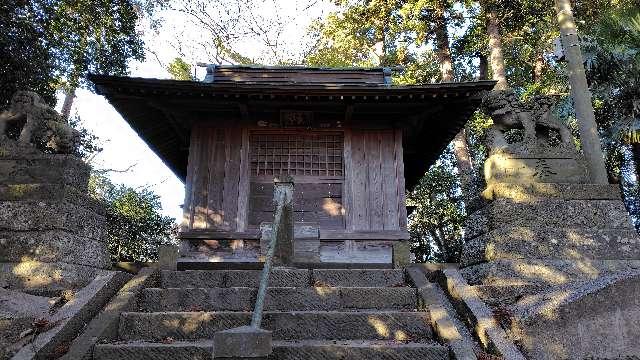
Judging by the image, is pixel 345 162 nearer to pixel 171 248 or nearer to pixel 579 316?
pixel 171 248

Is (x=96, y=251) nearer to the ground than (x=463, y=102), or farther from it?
nearer to the ground

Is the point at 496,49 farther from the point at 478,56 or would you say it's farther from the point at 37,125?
the point at 37,125

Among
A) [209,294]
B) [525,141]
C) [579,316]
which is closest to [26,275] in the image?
[209,294]

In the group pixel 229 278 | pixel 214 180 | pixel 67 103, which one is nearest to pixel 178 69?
pixel 67 103

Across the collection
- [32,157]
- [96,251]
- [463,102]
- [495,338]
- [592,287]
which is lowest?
[495,338]

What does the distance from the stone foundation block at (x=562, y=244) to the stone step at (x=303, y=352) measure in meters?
2.21

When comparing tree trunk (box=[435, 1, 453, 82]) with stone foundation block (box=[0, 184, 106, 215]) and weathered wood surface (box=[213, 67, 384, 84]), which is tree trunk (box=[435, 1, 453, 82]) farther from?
stone foundation block (box=[0, 184, 106, 215])

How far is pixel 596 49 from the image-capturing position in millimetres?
12578

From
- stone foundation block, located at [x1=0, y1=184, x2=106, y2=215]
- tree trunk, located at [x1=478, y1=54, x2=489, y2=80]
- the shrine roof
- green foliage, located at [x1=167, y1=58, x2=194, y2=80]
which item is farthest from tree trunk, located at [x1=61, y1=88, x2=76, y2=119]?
tree trunk, located at [x1=478, y1=54, x2=489, y2=80]

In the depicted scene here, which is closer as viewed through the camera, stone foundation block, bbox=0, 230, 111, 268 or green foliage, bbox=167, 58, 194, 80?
stone foundation block, bbox=0, 230, 111, 268

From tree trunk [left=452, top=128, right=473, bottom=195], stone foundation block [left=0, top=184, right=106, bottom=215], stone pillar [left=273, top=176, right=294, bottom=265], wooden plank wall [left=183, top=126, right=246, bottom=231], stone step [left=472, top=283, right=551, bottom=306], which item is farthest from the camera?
tree trunk [left=452, top=128, right=473, bottom=195]

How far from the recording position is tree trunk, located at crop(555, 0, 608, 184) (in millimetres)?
6812

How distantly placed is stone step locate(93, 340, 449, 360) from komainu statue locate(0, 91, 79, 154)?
10.7 feet

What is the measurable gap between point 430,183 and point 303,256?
16.1 metres
